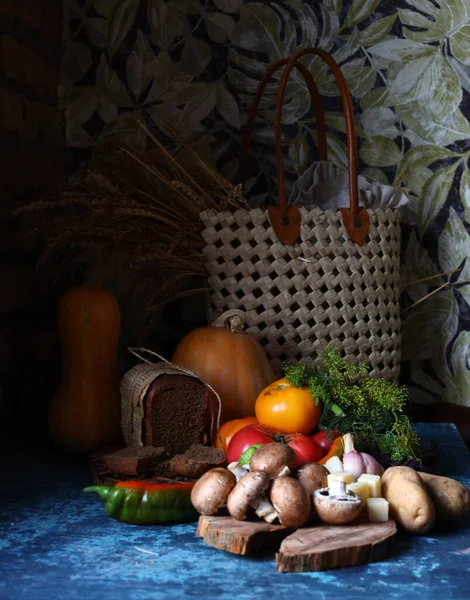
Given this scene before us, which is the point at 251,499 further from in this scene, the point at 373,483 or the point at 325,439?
the point at 325,439

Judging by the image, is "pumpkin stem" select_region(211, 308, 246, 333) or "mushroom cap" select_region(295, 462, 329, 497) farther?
"pumpkin stem" select_region(211, 308, 246, 333)

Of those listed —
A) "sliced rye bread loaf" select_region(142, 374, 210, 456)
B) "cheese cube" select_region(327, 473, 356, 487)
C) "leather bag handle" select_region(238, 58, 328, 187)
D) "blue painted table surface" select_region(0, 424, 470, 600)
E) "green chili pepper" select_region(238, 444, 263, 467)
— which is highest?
"leather bag handle" select_region(238, 58, 328, 187)

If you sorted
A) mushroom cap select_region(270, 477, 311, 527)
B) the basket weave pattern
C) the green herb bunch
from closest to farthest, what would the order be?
mushroom cap select_region(270, 477, 311, 527)
the green herb bunch
the basket weave pattern

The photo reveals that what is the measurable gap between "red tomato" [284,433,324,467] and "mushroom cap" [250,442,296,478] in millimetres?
103

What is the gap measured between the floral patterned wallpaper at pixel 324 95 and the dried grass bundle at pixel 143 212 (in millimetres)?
239

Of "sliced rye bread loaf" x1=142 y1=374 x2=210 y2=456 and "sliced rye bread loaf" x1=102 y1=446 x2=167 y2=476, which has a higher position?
"sliced rye bread loaf" x1=142 y1=374 x2=210 y2=456

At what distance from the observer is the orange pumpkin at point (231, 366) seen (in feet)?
4.42

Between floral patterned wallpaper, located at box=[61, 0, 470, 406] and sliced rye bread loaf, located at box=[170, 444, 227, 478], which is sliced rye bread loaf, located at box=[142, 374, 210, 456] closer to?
sliced rye bread loaf, located at box=[170, 444, 227, 478]

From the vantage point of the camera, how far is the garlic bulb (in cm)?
105

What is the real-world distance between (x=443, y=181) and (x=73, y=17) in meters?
0.90

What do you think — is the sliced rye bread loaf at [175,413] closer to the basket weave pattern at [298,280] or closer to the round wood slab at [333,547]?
the basket weave pattern at [298,280]

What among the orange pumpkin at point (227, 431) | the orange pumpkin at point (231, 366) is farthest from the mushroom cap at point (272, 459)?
the orange pumpkin at point (231, 366)

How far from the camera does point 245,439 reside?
3.72 ft

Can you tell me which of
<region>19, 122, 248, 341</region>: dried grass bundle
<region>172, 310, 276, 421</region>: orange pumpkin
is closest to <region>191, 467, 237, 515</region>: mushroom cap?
<region>172, 310, 276, 421</region>: orange pumpkin
